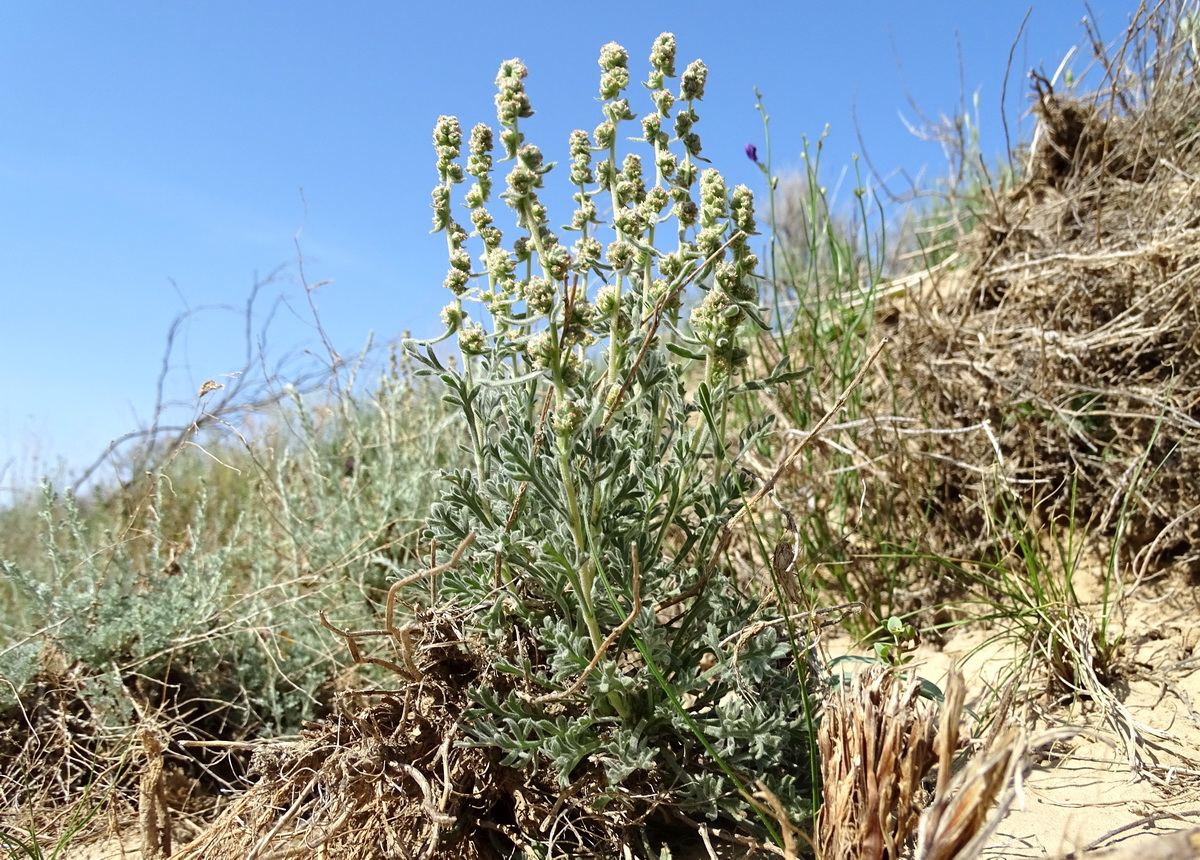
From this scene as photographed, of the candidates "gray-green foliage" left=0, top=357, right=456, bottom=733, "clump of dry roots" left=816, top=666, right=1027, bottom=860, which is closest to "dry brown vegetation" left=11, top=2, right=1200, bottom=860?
"clump of dry roots" left=816, top=666, right=1027, bottom=860

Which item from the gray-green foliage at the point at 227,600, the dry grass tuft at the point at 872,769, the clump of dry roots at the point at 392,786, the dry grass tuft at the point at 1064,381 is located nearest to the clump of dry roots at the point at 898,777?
the dry grass tuft at the point at 872,769

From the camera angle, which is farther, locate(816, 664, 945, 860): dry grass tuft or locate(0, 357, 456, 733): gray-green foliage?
locate(0, 357, 456, 733): gray-green foliage

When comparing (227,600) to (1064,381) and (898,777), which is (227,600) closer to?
(898,777)

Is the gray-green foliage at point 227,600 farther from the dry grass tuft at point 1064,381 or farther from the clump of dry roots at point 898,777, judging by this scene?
the dry grass tuft at point 1064,381

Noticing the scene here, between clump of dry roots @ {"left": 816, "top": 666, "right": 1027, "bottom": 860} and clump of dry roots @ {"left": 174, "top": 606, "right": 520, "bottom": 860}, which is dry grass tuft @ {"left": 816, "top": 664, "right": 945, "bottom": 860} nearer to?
clump of dry roots @ {"left": 816, "top": 666, "right": 1027, "bottom": 860}

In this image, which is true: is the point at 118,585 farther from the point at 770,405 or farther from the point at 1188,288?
the point at 1188,288

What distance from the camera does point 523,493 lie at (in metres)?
1.82

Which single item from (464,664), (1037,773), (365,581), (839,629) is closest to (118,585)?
(365,581)

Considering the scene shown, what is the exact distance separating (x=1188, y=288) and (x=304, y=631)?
11.0 ft

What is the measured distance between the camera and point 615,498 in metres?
1.81

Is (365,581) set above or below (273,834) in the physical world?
above

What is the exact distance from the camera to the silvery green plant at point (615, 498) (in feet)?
5.78

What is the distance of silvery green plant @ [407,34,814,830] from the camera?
5.78ft

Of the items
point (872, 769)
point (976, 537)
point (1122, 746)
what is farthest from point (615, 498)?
point (976, 537)
